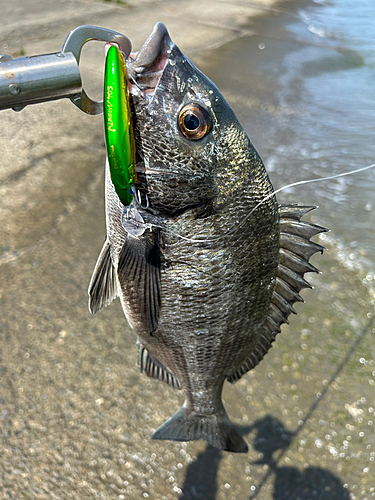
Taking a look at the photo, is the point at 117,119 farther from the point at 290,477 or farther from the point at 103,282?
the point at 290,477

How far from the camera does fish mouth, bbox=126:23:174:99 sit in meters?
1.11

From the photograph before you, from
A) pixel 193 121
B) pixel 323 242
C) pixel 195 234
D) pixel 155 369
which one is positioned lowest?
pixel 323 242

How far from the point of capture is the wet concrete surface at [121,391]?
242 centimetres

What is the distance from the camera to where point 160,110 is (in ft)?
3.84

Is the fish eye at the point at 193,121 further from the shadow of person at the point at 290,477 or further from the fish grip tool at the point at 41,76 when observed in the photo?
the shadow of person at the point at 290,477

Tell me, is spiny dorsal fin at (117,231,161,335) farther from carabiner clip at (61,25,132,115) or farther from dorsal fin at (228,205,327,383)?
dorsal fin at (228,205,327,383)

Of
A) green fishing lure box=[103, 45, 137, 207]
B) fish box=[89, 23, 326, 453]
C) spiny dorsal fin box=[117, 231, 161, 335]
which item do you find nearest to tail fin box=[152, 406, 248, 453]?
fish box=[89, 23, 326, 453]

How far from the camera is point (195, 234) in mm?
1291

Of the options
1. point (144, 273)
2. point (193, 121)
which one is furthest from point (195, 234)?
point (193, 121)

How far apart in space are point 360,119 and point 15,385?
254 inches

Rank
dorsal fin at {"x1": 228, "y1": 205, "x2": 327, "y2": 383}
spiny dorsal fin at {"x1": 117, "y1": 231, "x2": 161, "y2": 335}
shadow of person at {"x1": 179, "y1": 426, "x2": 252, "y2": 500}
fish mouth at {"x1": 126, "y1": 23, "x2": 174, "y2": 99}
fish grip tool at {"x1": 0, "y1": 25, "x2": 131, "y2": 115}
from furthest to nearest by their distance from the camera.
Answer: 1. shadow of person at {"x1": 179, "y1": 426, "x2": 252, "y2": 500}
2. dorsal fin at {"x1": 228, "y1": 205, "x2": 327, "y2": 383}
3. spiny dorsal fin at {"x1": 117, "y1": 231, "x2": 161, "y2": 335}
4. fish mouth at {"x1": 126, "y1": 23, "x2": 174, "y2": 99}
5. fish grip tool at {"x1": 0, "y1": 25, "x2": 131, "y2": 115}

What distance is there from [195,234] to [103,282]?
508 millimetres

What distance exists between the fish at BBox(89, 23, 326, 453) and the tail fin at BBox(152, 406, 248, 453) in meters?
0.26

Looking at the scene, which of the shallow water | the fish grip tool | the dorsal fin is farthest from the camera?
the shallow water
